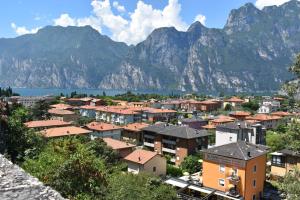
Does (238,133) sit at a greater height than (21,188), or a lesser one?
lesser

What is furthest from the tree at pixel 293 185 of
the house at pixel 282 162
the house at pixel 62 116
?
the house at pixel 62 116

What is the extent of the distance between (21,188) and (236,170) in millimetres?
32919

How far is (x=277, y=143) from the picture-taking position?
55781 millimetres

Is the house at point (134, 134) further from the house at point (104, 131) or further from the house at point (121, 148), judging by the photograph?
the house at point (121, 148)

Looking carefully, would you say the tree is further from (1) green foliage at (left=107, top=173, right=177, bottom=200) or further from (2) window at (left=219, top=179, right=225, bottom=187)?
(2) window at (left=219, top=179, right=225, bottom=187)

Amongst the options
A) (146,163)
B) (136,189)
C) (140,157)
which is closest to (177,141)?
(140,157)

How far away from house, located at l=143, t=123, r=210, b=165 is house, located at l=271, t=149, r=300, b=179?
11791 millimetres

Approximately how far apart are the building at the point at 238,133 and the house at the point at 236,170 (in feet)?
58.6

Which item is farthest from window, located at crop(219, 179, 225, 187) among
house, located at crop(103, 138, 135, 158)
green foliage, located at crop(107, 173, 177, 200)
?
house, located at crop(103, 138, 135, 158)

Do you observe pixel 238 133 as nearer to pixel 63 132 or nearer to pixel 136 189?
pixel 63 132

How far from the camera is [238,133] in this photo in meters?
55.3

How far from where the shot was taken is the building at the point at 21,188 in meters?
4.16

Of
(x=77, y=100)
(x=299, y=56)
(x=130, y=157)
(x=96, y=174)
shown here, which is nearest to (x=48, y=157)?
(x=96, y=174)

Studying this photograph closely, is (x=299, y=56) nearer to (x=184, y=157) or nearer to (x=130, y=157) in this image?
(x=130, y=157)
